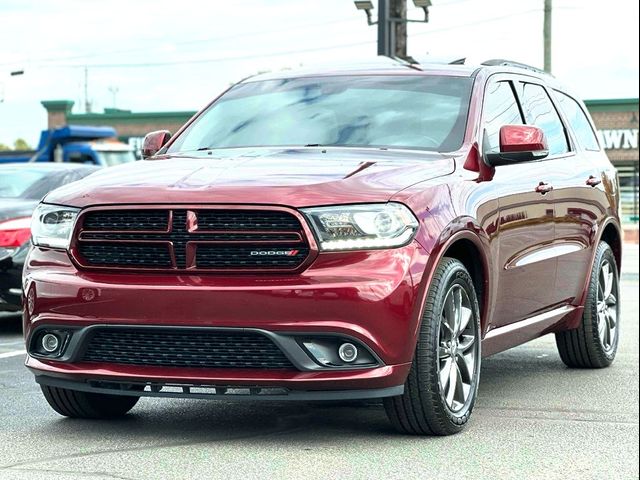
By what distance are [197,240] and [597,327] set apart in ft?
12.1

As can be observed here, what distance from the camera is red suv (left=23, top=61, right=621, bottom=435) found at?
5.58 meters

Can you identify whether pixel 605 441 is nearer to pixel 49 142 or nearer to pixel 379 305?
pixel 379 305

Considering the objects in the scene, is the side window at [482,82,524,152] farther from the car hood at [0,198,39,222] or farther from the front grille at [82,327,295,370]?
the car hood at [0,198,39,222]

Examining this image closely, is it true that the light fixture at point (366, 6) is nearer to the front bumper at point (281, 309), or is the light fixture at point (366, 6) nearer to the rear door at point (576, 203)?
the rear door at point (576, 203)

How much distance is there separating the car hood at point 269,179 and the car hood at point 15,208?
429 cm

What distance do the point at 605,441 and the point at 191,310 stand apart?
196cm

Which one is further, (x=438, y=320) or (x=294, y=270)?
(x=438, y=320)

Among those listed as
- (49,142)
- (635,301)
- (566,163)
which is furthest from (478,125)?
(49,142)

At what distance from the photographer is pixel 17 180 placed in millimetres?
11469

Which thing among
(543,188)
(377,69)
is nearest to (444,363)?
(543,188)

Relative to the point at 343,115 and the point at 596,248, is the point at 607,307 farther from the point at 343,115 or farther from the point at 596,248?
the point at 343,115

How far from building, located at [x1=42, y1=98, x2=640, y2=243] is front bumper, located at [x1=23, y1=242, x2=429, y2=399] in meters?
30.6

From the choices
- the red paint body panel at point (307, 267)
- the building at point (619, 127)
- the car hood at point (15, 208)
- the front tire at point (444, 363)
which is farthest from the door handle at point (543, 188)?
the building at point (619, 127)

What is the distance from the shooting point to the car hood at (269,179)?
18.6 ft
